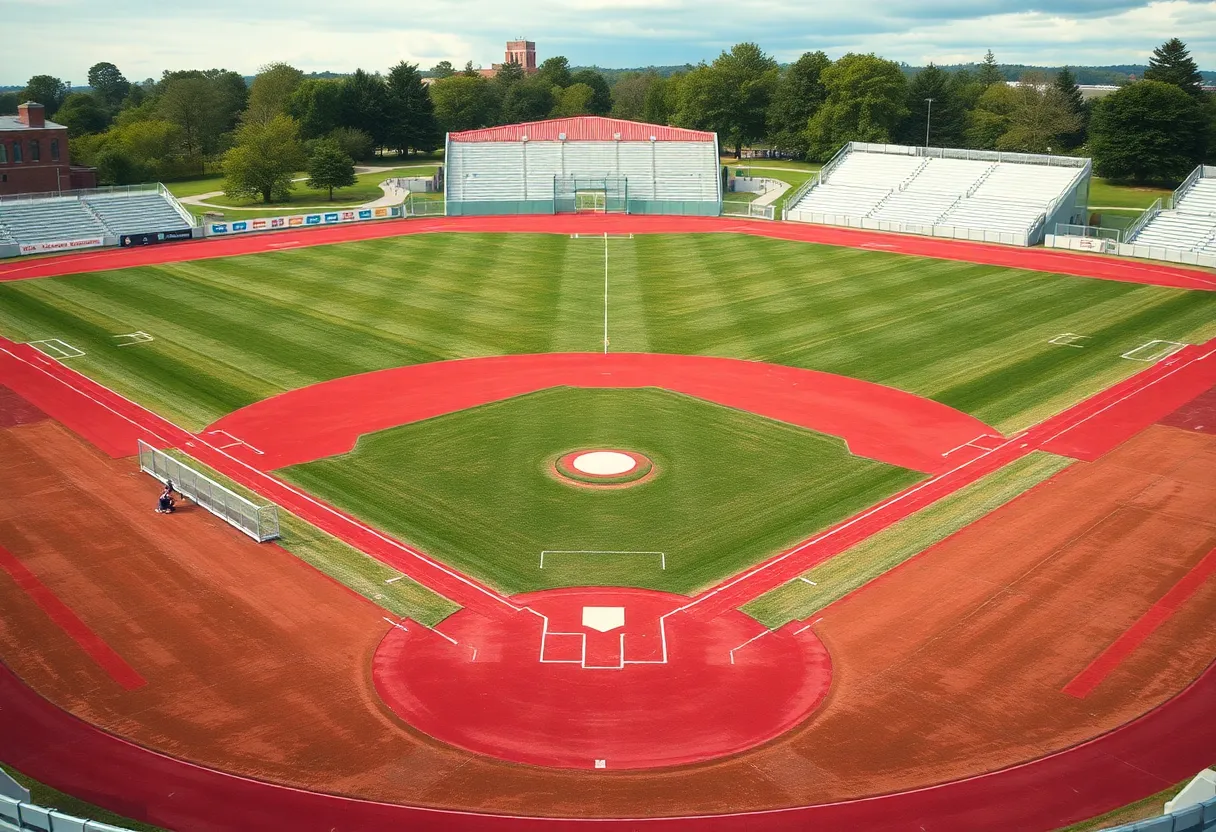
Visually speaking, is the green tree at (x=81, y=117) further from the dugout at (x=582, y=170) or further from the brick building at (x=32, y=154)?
the dugout at (x=582, y=170)

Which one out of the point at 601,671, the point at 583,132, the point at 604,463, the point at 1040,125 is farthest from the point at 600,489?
the point at 1040,125

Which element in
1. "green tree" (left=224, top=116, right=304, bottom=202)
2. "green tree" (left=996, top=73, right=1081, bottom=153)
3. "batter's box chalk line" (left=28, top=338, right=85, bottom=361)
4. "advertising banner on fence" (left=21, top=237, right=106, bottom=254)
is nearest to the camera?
"batter's box chalk line" (left=28, top=338, right=85, bottom=361)

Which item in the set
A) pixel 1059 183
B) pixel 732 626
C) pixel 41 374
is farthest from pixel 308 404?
pixel 1059 183

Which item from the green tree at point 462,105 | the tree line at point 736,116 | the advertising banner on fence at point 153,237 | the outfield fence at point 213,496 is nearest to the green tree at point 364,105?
the tree line at point 736,116

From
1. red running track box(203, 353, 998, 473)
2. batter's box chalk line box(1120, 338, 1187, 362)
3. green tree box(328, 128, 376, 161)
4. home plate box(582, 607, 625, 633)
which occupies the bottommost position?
home plate box(582, 607, 625, 633)

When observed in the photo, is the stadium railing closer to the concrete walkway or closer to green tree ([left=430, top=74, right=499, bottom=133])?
the concrete walkway

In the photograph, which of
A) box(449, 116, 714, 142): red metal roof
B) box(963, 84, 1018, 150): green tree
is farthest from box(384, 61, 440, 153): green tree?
box(963, 84, 1018, 150): green tree

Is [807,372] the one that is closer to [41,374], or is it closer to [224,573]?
[224,573]
